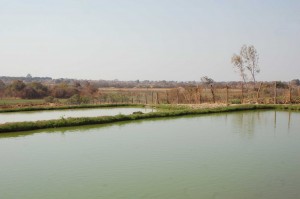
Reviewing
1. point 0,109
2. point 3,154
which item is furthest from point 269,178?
point 0,109

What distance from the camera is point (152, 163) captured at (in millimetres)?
8164

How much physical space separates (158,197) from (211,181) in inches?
51.2

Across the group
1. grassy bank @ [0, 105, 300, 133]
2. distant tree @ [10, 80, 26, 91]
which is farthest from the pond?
distant tree @ [10, 80, 26, 91]

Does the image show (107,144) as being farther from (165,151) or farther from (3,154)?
(3,154)

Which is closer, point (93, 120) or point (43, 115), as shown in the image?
point (93, 120)

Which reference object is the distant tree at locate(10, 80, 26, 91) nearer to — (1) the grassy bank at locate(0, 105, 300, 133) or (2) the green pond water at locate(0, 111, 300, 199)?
Answer: (1) the grassy bank at locate(0, 105, 300, 133)

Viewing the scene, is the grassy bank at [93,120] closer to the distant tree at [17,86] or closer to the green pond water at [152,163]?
the green pond water at [152,163]

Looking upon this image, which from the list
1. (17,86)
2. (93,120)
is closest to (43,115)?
(93,120)

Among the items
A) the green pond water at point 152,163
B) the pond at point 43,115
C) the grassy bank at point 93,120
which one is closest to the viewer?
the green pond water at point 152,163

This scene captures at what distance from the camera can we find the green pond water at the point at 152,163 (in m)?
6.29

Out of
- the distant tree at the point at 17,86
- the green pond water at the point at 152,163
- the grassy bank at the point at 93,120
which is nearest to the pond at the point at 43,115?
the grassy bank at the point at 93,120

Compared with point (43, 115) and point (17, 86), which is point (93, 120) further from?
point (17, 86)

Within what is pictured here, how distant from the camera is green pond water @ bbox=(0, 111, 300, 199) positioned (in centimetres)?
629

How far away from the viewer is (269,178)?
6.94 m
